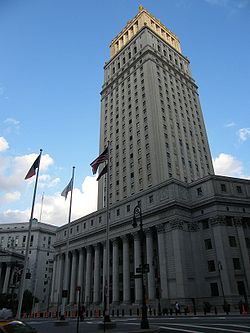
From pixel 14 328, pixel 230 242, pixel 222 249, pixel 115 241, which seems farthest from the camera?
pixel 115 241

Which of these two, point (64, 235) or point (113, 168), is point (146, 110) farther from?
point (64, 235)

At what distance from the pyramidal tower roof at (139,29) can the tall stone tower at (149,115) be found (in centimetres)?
35

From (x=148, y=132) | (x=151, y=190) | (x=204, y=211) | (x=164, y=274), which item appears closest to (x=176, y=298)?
(x=164, y=274)

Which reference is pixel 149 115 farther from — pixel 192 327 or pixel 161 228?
pixel 192 327

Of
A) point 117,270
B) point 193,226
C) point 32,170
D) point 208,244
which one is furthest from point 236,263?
point 32,170

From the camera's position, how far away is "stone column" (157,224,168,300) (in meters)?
46.6

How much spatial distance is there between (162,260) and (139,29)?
7807 cm

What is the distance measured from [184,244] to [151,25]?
80.0m

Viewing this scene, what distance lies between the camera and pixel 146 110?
239 feet

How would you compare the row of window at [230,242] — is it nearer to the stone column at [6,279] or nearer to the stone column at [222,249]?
the stone column at [222,249]

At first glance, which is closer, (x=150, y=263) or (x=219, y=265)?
(x=219, y=265)

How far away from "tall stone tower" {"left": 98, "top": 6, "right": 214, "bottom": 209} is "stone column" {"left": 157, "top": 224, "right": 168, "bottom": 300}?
11752 mm

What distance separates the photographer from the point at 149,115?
70.8 meters

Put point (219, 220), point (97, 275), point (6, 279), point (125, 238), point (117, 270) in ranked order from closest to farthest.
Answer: point (219, 220) < point (125, 238) < point (117, 270) < point (97, 275) < point (6, 279)
